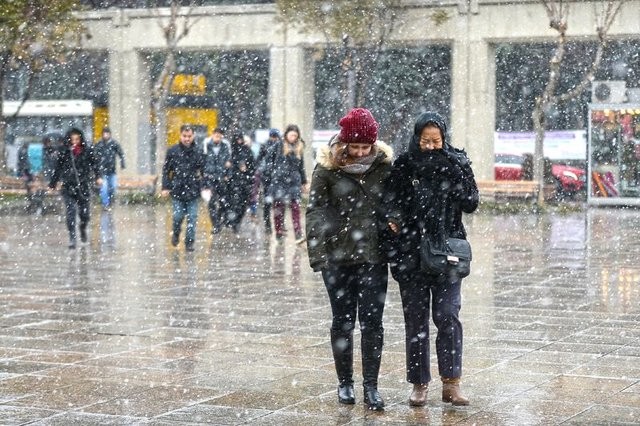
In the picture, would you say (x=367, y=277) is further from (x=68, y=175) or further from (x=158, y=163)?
(x=158, y=163)

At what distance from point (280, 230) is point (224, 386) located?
40.5ft

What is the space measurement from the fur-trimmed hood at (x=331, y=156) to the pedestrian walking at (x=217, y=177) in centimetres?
1377

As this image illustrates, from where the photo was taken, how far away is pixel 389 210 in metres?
7.34

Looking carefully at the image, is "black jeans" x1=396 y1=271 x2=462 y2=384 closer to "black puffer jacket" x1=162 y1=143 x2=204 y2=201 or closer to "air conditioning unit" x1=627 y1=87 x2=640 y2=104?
"black puffer jacket" x1=162 y1=143 x2=204 y2=201

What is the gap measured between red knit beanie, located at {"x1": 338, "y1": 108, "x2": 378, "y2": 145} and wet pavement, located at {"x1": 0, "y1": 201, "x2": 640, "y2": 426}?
1.43 meters

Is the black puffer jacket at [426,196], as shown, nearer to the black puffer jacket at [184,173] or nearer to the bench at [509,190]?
the black puffer jacket at [184,173]

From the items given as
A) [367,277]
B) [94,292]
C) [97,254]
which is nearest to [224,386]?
[367,277]

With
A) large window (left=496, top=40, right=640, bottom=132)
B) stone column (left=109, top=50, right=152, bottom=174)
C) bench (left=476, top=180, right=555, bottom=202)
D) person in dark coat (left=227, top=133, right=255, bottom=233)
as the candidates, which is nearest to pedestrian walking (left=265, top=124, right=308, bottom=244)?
person in dark coat (left=227, top=133, right=255, bottom=233)

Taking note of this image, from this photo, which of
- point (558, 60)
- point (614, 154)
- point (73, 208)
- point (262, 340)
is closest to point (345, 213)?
point (262, 340)

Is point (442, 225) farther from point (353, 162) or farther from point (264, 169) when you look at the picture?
point (264, 169)

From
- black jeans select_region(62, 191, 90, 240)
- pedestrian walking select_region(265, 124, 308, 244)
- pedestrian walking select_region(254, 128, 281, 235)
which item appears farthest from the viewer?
pedestrian walking select_region(254, 128, 281, 235)

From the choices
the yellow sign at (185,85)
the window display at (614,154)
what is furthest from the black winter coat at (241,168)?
the yellow sign at (185,85)

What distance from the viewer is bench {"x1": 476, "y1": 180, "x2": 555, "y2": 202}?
32.2 m

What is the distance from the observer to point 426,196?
7273mm
